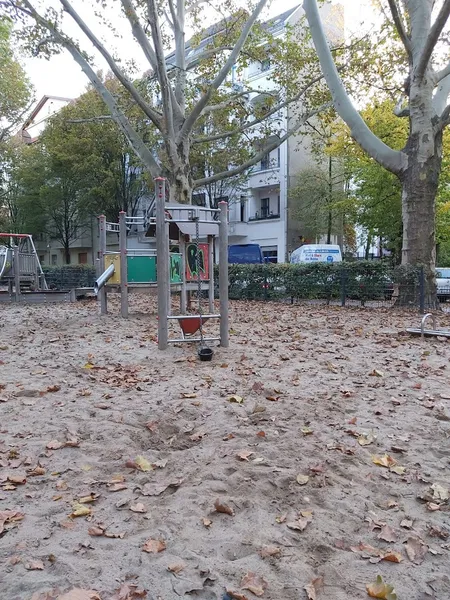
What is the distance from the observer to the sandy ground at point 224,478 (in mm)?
2115

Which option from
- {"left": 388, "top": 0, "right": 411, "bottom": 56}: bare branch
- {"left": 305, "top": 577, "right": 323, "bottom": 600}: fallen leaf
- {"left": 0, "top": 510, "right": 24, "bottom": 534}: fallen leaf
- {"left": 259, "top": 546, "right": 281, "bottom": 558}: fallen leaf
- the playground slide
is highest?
{"left": 388, "top": 0, "right": 411, "bottom": 56}: bare branch

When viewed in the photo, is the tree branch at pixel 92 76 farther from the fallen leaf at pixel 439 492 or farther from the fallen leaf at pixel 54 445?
the fallen leaf at pixel 439 492

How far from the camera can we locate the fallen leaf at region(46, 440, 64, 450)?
3.43 metres

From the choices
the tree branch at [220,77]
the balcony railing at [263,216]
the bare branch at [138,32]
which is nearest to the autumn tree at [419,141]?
the tree branch at [220,77]

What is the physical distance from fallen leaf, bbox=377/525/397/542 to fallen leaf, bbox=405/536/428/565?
2.5 inches

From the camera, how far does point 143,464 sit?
3.21 m

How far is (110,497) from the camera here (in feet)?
9.15

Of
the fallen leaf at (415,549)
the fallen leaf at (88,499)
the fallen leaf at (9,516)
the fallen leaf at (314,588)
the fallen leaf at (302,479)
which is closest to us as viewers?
the fallen leaf at (314,588)

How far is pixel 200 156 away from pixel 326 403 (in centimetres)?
2397

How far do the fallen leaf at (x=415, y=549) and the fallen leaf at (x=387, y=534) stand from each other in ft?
0.21

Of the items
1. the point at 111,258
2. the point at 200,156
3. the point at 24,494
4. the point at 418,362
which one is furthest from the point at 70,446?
the point at 200,156

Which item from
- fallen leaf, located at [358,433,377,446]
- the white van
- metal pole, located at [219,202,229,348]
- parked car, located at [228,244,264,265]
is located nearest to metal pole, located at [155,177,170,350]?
metal pole, located at [219,202,229,348]

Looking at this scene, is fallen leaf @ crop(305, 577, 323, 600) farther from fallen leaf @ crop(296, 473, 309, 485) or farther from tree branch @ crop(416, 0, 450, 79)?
tree branch @ crop(416, 0, 450, 79)

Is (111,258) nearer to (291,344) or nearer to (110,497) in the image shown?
(291,344)
